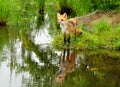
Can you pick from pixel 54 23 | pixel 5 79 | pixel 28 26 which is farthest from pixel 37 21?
pixel 5 79

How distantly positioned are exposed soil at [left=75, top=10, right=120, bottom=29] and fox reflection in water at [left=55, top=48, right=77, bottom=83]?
107 inches

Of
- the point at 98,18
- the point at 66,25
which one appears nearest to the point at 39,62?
the point at 66,25

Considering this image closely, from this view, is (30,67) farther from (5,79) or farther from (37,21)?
(37,21)

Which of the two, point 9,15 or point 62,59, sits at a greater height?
point 9,15

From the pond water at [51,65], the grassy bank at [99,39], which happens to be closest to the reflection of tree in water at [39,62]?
the pond water at [51,65]

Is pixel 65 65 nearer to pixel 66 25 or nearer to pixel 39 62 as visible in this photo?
pixel 39 62

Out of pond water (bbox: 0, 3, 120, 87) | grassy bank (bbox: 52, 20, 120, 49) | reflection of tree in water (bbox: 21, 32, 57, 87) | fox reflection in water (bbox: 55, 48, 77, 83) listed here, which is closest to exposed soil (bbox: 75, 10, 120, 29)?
grassy bank (bbox: 52, 20, 120, 49)

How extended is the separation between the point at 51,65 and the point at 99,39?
341 cm

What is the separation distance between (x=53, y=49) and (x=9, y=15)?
6414mm

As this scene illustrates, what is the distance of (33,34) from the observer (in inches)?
809

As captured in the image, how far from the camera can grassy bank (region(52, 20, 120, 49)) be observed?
55.6 feet

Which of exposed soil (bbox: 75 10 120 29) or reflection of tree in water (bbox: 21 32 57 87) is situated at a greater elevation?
exposed soil (bbox: 75 10 120 29)

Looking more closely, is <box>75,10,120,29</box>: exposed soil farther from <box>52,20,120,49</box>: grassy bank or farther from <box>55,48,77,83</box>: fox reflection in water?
<box>55,48,77,83</box>: fox reflection in water

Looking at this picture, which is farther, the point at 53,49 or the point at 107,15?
the point at 107,15
